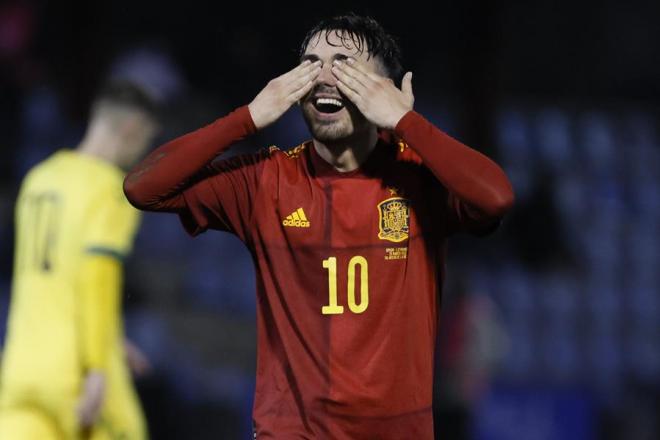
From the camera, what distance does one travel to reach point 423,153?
10.6 ft

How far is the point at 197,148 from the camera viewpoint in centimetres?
332

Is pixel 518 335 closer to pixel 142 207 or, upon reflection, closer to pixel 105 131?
pixel 105 131

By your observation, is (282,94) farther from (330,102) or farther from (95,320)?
(95,320)

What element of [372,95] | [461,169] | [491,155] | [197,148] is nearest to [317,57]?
[372,95]

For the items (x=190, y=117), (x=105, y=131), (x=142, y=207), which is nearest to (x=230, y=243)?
(x=190, y=117)

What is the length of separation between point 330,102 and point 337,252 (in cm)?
40

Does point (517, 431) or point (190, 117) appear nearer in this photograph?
point (517, 431)

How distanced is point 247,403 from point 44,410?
239 cm

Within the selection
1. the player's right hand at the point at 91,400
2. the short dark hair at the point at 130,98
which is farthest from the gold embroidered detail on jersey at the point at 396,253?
the short dark hair at the point at 130,98

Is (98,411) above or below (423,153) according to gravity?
below

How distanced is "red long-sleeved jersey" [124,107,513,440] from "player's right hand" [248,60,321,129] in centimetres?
4

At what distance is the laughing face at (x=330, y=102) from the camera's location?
3361 mm

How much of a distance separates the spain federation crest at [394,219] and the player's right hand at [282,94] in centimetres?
38

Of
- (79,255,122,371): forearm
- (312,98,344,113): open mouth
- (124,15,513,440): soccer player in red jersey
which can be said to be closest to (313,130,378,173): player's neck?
(124,15,513,440): soccer player in red jersey
